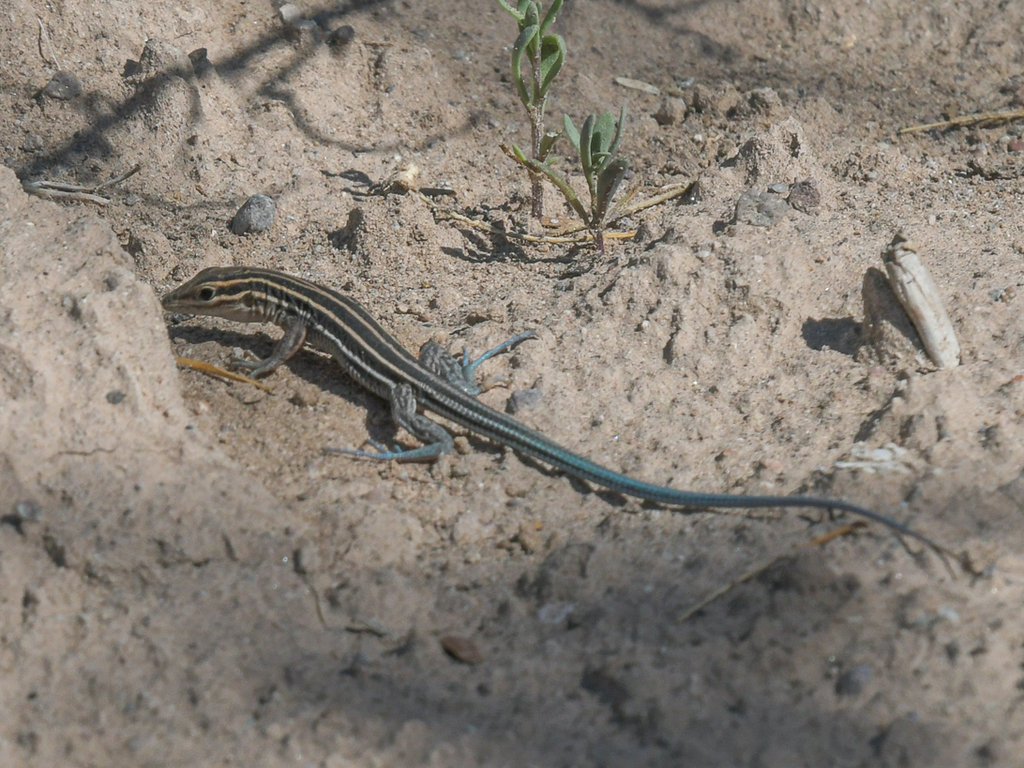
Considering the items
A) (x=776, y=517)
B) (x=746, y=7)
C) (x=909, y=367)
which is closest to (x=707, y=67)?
(x=746, y=7)

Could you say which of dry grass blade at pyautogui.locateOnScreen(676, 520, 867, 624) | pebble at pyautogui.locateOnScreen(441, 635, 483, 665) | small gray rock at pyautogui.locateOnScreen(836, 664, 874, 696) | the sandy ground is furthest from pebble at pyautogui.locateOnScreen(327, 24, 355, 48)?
small gray rock at pyautogui.locateOnScreen(836, 664, 874, 696)

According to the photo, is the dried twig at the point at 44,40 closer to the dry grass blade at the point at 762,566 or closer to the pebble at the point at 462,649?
the pebble at the point at 462,649

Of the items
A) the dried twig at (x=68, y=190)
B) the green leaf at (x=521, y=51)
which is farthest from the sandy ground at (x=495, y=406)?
the green leaf at (x=521, y=51)

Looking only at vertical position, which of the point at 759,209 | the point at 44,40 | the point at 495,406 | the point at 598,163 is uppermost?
the point at 44,40

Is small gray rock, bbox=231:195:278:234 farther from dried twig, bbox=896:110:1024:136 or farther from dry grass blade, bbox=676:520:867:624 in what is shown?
dried twig, bbox=896:110:1024:136

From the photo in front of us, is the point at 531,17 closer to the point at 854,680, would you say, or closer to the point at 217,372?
the point at 217,372

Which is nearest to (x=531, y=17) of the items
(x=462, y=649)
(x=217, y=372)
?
(x=217, y=372)

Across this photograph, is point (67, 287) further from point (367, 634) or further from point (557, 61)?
point (557, 61)
